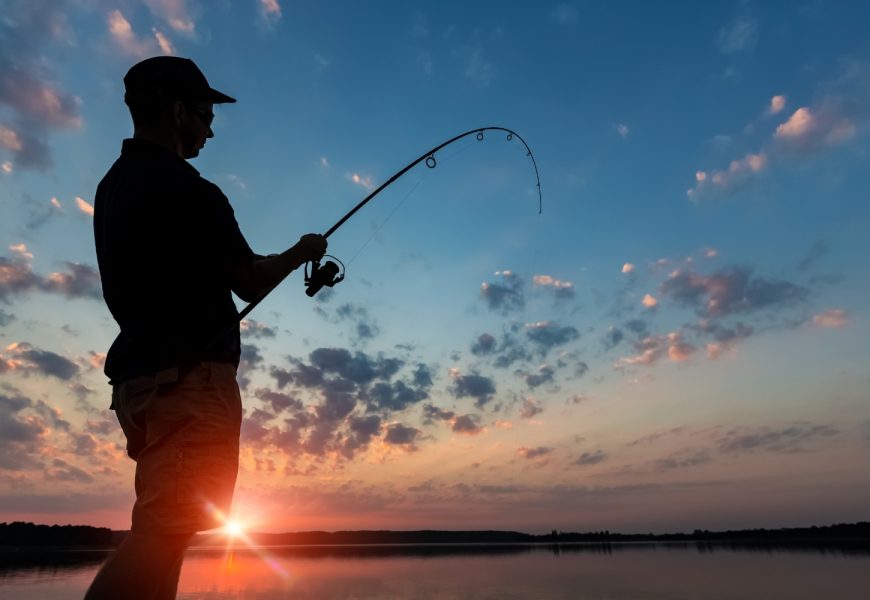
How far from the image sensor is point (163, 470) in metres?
1.96

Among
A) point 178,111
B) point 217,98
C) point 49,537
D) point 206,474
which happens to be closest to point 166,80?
point 178,111

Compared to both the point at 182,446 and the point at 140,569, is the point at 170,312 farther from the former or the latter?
the point at 140,569

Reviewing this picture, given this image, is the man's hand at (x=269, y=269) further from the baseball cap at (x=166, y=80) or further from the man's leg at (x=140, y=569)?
the man's leg at (x=140, y=569)

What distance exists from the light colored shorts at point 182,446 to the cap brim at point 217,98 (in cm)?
126

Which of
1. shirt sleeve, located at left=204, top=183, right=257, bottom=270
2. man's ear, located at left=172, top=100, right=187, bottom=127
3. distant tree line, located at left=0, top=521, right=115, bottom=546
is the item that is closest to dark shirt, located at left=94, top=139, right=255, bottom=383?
shirt sleeve, located at left=204, top=183, right=257, bottom=270

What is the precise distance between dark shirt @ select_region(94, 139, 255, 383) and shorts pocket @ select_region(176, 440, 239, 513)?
1.06 feet

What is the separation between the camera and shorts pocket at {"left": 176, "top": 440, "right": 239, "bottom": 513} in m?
1.95

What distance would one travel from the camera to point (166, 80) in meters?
2.49

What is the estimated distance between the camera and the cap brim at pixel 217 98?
2602 mm

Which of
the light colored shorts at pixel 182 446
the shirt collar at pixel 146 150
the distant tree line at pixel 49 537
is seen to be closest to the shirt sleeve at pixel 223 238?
the shirt collar at pixel 146 150

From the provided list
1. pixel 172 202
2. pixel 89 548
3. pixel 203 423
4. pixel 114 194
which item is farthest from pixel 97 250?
pixel 89 548

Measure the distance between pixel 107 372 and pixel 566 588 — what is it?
44.8 metres

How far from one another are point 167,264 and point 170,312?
190 mm

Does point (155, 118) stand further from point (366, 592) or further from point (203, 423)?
point (366, 592)
